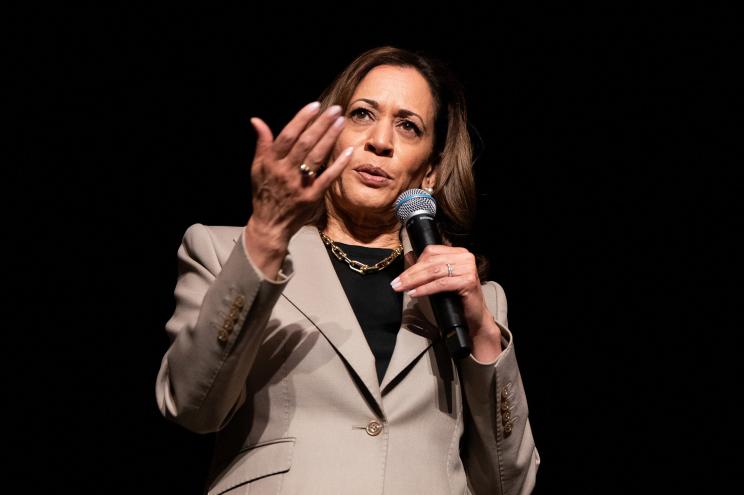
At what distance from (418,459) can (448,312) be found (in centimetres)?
36

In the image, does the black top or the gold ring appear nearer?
the gold ring

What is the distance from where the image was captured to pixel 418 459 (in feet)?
5.97

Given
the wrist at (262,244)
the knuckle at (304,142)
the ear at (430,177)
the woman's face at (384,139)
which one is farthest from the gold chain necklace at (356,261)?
the knuckle at (304,142)

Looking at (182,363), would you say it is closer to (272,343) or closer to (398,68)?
(272,343)

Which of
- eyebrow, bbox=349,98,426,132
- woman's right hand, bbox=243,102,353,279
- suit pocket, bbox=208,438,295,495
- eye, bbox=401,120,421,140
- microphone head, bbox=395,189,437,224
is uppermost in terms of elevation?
eyebrow, bbox=349,98,426,132

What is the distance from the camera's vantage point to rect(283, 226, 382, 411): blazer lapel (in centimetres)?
181

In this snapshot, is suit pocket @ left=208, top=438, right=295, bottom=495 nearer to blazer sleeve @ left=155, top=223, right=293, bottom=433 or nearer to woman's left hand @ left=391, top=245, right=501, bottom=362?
blazer sleeve @ left=155, top=223, right=293, bottom=433

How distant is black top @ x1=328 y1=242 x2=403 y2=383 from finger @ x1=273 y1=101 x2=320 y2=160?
64 cm

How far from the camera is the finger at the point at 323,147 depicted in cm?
152

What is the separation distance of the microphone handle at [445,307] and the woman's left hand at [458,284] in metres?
0.03

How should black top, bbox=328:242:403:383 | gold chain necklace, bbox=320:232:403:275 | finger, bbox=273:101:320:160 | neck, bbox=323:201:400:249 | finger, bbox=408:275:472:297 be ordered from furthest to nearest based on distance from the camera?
neck, bbox=323:201:400:249, gold chain necklace, bbox=320:232:403:275, black top, bbox=328:242:403:383, finger, bbox=408:275:472:297, finger, bbox=273:101:320:160

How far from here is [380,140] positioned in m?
2.21

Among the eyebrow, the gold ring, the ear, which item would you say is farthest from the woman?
the ear

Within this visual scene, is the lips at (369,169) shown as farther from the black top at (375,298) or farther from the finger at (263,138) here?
the finger at (263,138)
